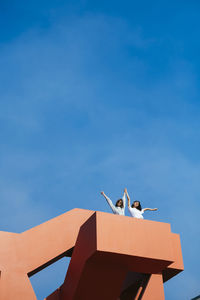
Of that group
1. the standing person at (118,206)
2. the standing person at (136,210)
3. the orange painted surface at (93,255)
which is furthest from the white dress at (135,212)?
the orange painted surface at (93,255)

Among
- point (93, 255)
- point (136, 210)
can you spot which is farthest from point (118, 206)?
point (93, 255)

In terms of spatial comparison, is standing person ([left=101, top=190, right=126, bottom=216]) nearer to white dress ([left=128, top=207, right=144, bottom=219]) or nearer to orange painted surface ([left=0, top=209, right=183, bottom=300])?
white dress ([left=128, top=207, right=144, bottom=219])

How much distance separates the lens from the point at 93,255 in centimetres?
830

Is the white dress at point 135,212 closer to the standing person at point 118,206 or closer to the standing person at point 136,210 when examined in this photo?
the standing person at point 136,210

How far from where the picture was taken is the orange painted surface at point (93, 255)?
8.38 m

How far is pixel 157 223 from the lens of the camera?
29.2ft

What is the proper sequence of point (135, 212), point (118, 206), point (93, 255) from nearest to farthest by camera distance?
point (93, 255) < point (135, 212) < point (118, 206)

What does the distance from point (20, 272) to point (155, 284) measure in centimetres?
363

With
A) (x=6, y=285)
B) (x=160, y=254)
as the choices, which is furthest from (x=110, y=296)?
(x=6, y=285)

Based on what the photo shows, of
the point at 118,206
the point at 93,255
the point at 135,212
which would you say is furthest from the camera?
the point at 118,206

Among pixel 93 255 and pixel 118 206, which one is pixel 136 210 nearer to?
pixel 118 206

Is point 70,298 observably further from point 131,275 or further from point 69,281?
point 131,275

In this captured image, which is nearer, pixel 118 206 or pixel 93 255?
pixel 93 255

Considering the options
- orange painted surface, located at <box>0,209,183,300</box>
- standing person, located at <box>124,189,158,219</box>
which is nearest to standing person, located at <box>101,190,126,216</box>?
standing person, located at <box>124,189,158,219</box>
